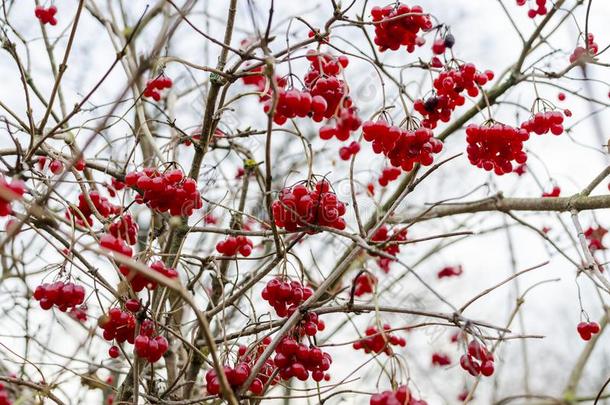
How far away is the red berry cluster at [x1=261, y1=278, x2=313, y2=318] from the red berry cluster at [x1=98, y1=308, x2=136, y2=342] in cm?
47

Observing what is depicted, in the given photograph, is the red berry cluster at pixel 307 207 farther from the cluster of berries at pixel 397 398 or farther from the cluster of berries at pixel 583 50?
the cluster of berries at pixel 583 50

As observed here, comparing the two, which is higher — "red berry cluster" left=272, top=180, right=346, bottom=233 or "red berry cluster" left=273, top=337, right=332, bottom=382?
"red berry cluster" left=272, top=180, right=346, bottom=233

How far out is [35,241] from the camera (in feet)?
13.5

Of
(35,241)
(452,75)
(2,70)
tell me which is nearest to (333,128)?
(452,75)

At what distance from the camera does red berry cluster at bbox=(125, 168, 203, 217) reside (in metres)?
2.09

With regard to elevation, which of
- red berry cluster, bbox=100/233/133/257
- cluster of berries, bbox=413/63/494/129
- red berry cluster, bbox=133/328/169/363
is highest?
cluster of berries, bbox=413/63/494/129

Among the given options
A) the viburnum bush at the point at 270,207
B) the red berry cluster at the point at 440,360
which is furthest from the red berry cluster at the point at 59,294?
the red berry cluster at the point at 440,360

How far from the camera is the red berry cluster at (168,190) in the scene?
6.84ft

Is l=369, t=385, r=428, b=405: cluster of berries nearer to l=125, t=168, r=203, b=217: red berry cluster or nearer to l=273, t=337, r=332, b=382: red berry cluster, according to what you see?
l=273, t=337, r=332, b=382: red berry cluster

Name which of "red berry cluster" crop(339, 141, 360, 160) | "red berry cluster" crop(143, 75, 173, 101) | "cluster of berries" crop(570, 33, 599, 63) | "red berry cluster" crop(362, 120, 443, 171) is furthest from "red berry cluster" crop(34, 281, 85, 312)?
"cluster of berries" crop(570, 33, 599, 63)

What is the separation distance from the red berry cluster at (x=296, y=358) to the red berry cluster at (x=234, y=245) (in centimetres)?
89

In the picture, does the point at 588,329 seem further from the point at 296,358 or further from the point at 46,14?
the point at 46,14

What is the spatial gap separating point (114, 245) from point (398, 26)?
1368 mm

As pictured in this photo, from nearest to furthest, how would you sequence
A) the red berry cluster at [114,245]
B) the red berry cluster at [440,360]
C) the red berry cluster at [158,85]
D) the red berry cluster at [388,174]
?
the red berry cluster at [114,245]
the red berry cluster at [158,85]
the red berry cluster at [388,174]
the red berry cluster at [440,360]
